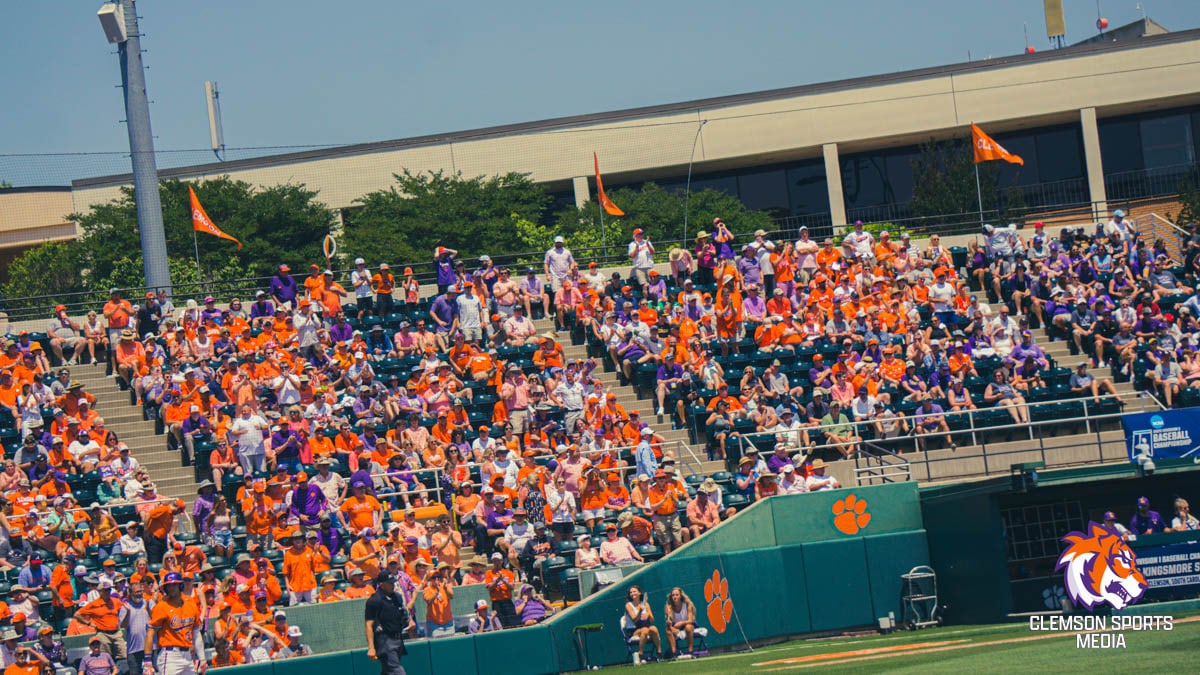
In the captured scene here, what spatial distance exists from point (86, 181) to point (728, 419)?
29727mm

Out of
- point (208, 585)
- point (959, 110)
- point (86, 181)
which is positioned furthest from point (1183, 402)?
point (86, 181)

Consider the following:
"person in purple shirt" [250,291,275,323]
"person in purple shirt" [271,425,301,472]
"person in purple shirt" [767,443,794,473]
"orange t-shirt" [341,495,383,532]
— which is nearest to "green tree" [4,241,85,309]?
"person in purple shirt" [250,291,275,323]

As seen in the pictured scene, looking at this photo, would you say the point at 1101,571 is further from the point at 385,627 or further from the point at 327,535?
the point at 385,627

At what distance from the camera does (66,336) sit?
25.0 metres

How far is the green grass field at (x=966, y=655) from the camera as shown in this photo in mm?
12836

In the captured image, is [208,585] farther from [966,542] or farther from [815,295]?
[815,295]

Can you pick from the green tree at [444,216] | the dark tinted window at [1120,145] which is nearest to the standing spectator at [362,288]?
the green tree at [444,216]

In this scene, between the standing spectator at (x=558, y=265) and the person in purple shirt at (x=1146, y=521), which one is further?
the standing spectator at (x=558, y=265)

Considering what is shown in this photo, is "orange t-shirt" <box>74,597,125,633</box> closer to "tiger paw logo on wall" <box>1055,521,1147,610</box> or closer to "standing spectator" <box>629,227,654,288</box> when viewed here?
"tiger paw logo on wall" <box>1055,521,1147,610</box>

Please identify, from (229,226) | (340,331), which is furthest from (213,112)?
(340,331)

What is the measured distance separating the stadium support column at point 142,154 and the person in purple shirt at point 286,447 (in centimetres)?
1024

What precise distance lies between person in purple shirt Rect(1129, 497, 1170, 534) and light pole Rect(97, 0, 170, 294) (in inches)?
748

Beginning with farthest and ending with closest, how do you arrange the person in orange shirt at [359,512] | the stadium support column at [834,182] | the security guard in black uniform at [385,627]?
the stadium support column at [834,182] < the person in orange shirt at [359,512] < the security guard in black uniform at [385,627]

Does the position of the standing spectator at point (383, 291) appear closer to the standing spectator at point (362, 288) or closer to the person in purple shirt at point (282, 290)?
the standing spectator at point (362, 288)
